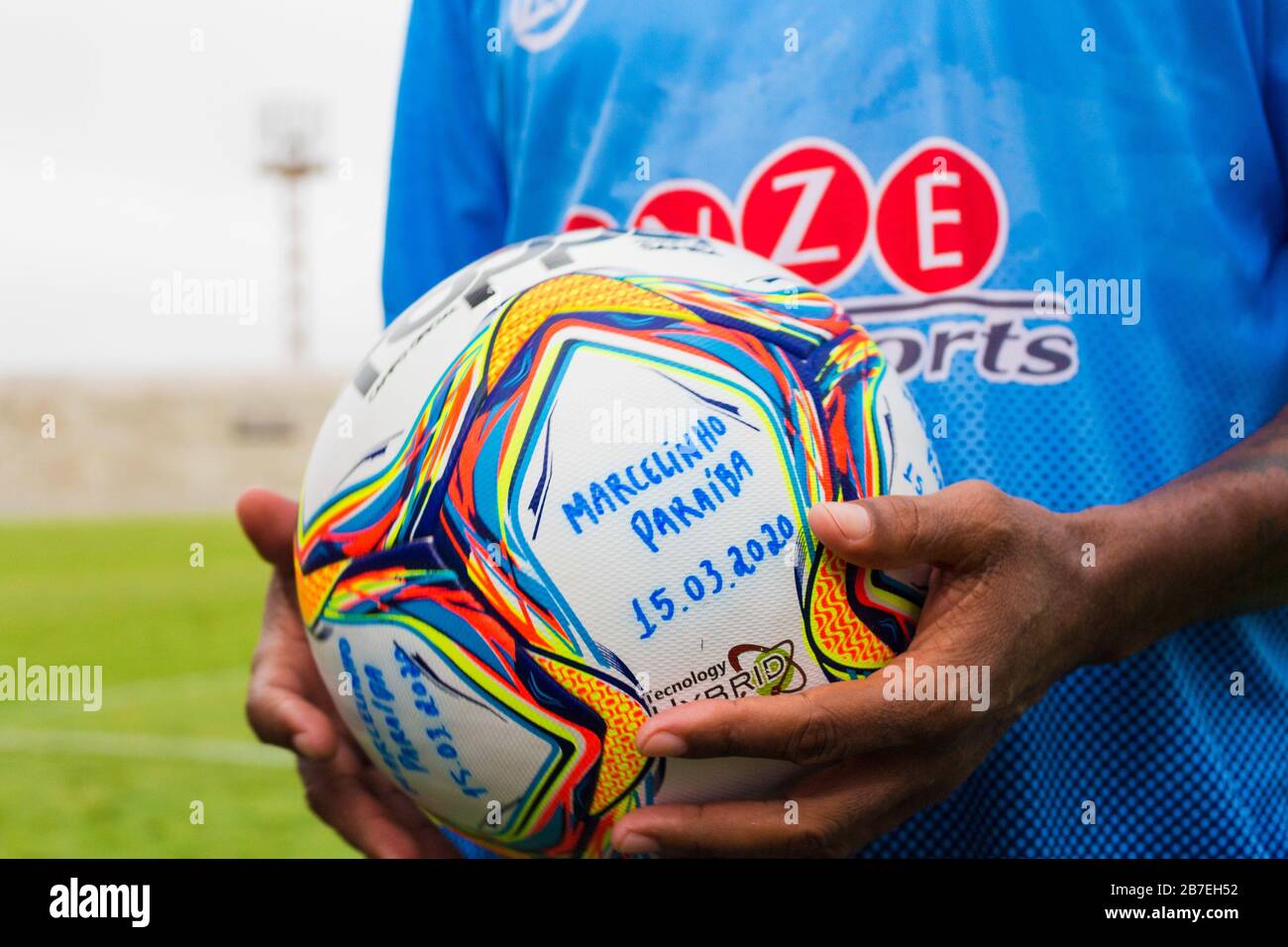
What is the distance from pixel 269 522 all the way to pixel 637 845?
826mm

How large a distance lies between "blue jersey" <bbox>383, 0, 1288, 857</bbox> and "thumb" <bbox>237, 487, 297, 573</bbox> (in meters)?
0.83

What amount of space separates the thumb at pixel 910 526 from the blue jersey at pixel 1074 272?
0.40 metres

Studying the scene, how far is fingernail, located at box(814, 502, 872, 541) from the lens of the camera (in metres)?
1.33

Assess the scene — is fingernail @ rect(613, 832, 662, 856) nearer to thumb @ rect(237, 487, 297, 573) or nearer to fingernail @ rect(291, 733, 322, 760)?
fingernail @ rect(291, 733, 322, 760)

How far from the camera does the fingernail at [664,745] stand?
1.33 metres

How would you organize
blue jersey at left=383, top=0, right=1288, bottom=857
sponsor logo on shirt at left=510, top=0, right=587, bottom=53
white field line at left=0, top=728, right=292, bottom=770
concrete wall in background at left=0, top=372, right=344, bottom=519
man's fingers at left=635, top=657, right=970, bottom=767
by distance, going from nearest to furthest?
man's fingers at left=635, top=657, right=970, bottom=767 → blue jersey at left=383, top=0, right=1288, bottom=857 → sponsor logo on shirt at left=510, top=0, right=587, bottom=53 → white field line at left=0, top=728, right=292, bottom=770 → concrete wall in background at left=0, top=372, right=344, bottom=519

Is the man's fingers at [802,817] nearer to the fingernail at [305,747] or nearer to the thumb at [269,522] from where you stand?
the fingernail at [305,747]

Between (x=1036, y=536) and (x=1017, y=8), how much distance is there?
741 millimetres

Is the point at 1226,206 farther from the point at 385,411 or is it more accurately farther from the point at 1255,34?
the point at 385,411

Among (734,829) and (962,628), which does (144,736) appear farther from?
(962,628)

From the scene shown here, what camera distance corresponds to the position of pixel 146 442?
27844mm

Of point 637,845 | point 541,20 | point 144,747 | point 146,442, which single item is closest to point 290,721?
point 637,845

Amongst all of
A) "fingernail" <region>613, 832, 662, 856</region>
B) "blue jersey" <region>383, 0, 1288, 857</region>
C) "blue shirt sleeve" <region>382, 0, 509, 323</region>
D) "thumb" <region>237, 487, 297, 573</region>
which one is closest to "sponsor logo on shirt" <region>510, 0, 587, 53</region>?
"blue shirt sleeve" <region>382, 0, 509, 323</region>
